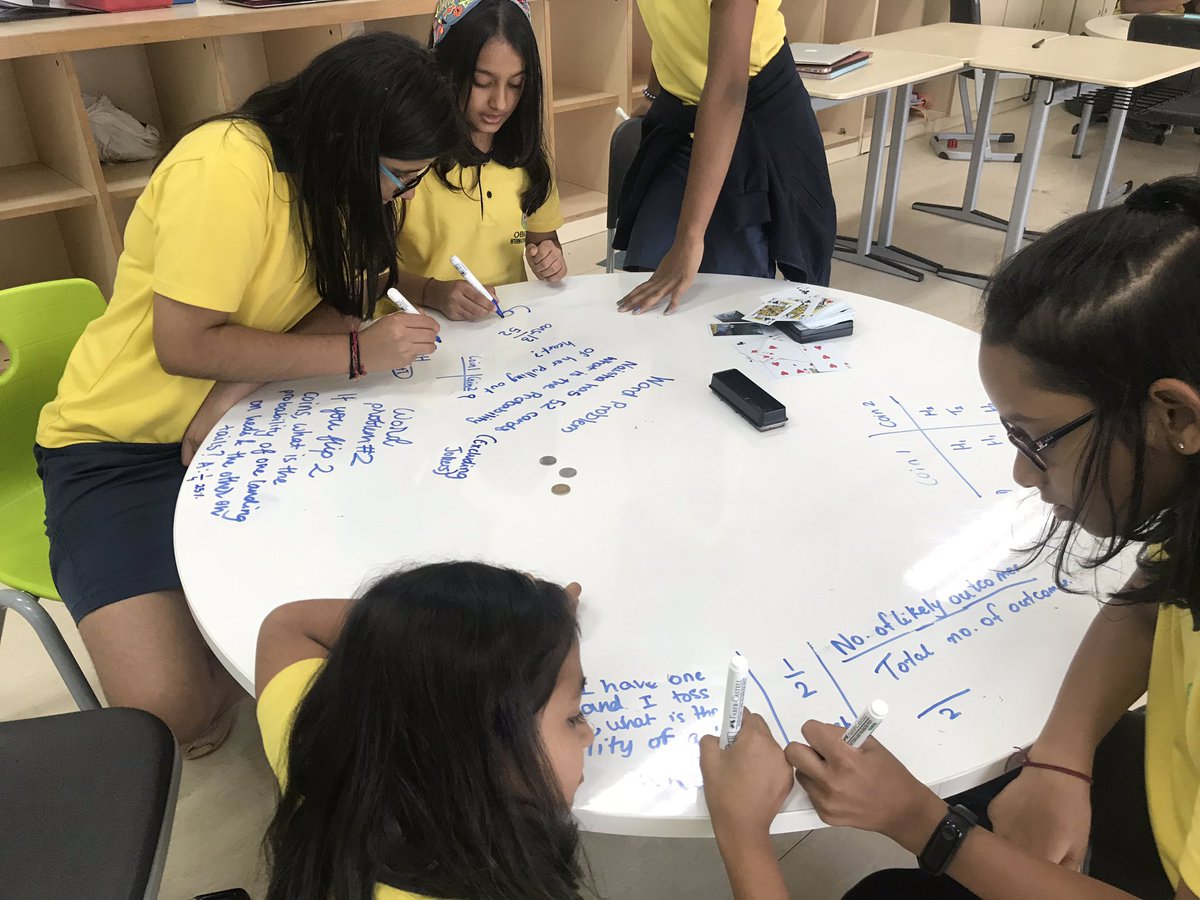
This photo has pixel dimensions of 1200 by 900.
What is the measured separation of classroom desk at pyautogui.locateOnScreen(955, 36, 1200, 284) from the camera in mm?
2916

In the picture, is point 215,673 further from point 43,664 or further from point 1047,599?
point 1047,599

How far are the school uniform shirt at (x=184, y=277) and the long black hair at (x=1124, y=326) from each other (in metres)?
0.94

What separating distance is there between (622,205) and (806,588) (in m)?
1.34

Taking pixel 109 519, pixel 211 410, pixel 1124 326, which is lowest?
pixel 109 519

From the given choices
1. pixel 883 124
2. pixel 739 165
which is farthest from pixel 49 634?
pixel 883 124

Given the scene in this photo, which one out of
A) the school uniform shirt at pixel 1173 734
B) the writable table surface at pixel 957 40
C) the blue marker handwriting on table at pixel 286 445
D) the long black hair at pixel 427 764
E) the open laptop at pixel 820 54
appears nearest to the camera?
the long black hair at pixel 427 764

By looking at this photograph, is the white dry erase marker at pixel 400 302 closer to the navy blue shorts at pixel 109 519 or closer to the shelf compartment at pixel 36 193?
the navy blue shorts at pixel 109 519

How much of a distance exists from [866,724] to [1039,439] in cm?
28

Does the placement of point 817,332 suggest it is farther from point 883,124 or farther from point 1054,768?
point 883,124

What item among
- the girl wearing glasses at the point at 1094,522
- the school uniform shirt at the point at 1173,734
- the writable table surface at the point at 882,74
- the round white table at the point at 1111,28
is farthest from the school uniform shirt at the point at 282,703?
the round white table at the point at 1111,28

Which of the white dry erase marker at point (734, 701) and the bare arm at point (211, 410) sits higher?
the white dry erase marker at point (734, 701)

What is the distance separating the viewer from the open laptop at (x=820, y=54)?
116 inches

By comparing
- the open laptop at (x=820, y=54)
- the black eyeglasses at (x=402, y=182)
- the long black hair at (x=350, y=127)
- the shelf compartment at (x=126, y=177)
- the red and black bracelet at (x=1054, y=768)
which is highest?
the long black hair at (x=350, y=127)

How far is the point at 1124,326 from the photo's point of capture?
0.67 meters
